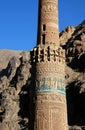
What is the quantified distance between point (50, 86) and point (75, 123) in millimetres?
18409

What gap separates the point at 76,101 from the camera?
138 feet

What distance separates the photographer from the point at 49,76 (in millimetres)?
21141

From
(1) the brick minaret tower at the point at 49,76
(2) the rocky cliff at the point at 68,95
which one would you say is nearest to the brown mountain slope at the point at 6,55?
(2) the rocky cliff at the point at 68,95

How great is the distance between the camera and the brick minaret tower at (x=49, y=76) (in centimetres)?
2044

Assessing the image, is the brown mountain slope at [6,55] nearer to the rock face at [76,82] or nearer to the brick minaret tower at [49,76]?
the rock face at [76,82]

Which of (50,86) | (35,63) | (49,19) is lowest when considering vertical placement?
(50,86)

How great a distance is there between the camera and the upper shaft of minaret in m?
22.4

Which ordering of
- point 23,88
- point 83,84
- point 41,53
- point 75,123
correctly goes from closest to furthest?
point 41,53
point 75,123
point 83,84
point 23,88

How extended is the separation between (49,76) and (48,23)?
3.59 m

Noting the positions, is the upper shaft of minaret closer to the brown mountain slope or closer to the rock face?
the rock face

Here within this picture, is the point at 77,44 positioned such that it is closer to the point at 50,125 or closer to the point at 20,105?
the point at 20,105

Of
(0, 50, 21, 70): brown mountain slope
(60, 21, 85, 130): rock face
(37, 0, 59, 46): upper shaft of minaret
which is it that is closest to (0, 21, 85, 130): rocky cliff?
(60, 21, 85, 130): rock face

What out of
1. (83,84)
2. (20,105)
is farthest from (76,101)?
(20,105)

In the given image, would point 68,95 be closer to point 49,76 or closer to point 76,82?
point 76,82
